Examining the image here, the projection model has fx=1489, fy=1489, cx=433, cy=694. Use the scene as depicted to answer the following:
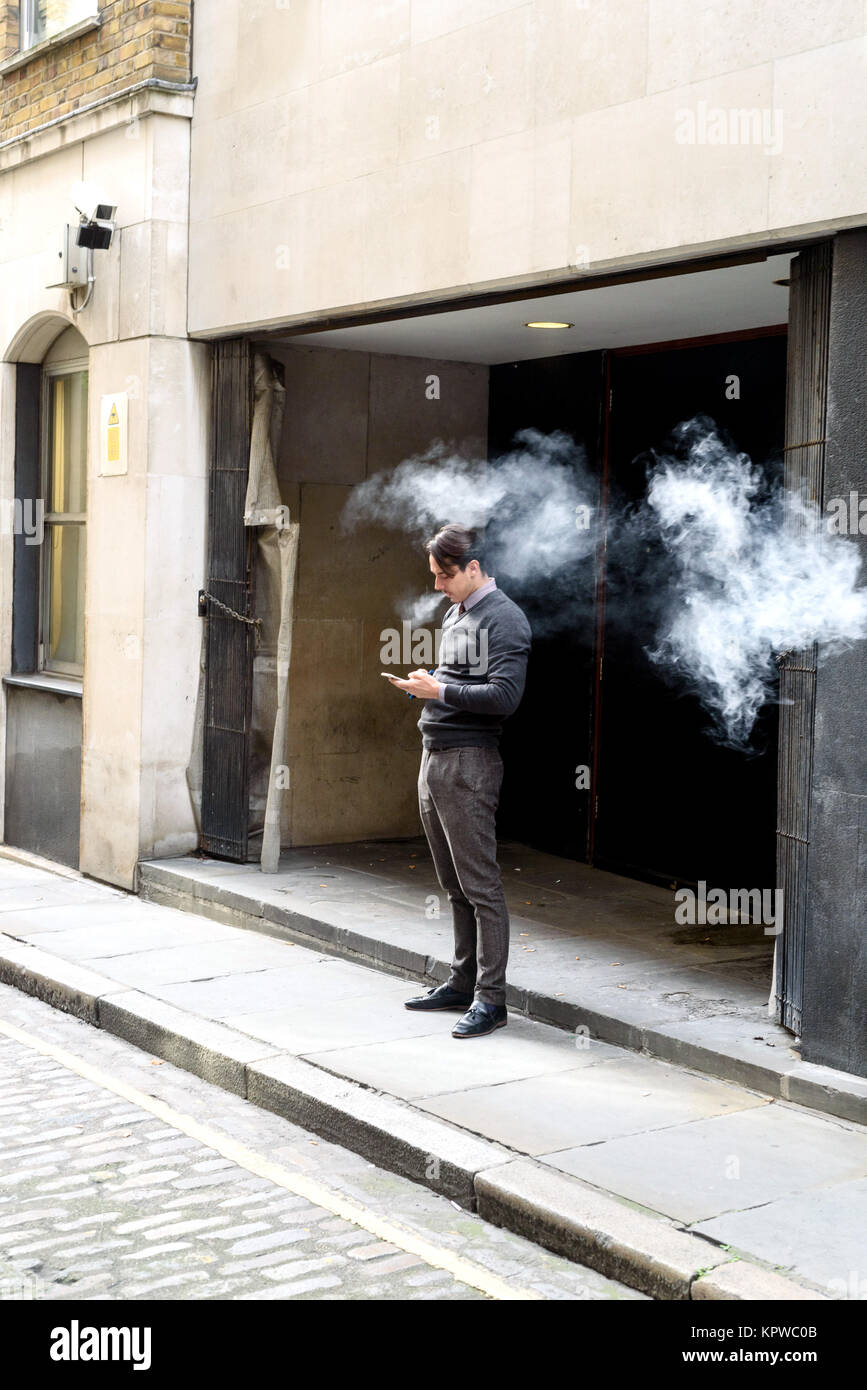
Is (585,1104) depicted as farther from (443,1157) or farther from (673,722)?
(673,722)

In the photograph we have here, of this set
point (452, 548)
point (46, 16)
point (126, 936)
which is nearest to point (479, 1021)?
point (452, 548)

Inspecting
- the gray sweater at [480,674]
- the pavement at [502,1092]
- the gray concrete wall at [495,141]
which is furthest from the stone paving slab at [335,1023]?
the gray concrete wall at [495,141]

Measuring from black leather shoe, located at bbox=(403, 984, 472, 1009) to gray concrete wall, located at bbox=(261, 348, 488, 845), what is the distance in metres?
3.33

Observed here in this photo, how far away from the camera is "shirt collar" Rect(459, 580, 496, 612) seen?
21.1ft

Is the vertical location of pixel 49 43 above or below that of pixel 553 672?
above

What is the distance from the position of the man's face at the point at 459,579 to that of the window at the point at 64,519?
5007mm

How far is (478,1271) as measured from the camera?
14.5 ft

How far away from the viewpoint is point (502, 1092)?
567 centimetres

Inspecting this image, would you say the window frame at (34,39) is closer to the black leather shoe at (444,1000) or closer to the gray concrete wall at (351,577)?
the gray concrete wall at (351,577)

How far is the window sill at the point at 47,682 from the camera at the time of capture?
34.4 ft

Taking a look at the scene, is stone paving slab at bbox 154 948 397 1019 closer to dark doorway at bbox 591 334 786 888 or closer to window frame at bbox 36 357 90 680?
dark doorway at bbox 591 334 786 888

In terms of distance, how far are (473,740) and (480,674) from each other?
0.29 m
